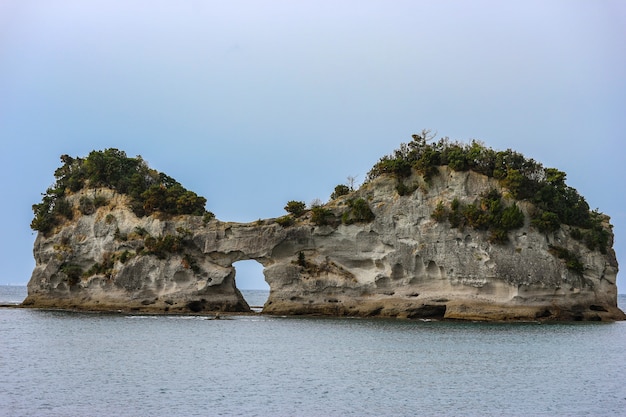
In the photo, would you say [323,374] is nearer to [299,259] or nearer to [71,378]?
[71,378]

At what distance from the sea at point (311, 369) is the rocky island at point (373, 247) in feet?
14.0

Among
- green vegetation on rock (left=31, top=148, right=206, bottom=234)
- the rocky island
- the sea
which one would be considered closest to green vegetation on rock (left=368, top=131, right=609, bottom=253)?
the rocky island

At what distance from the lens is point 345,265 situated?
6806cm

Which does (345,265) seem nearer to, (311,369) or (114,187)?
(114,187)

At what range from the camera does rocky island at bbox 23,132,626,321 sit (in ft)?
206

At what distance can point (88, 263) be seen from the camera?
74.5 metres

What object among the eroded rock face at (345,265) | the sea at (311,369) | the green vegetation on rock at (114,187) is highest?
the green vegetation on rock at (114,187)

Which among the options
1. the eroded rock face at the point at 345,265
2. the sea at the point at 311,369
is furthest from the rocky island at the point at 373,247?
the sea at the point at 311,369

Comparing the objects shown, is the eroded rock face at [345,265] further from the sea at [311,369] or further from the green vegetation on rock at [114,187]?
the sea at [311,369]

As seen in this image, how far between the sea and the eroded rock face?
12.2 ft

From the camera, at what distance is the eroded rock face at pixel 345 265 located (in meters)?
62.6

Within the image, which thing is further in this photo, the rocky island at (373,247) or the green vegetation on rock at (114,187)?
the green vegetation on rock at (114,187)

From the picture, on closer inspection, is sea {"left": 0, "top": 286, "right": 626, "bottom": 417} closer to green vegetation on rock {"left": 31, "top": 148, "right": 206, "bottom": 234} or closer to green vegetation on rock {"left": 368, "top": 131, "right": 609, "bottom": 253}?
green vegetation on rock {"left": 368, "top": 131, "right": 609, "bottom": 253}

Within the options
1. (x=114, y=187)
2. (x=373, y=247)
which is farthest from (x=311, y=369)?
(x=114, y=187)
